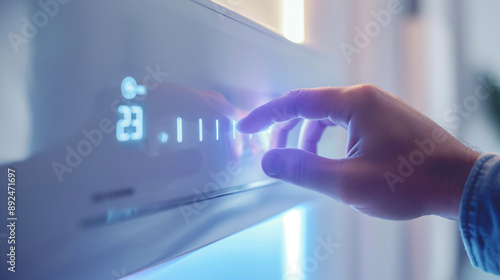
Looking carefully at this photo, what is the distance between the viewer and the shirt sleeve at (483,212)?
0.51m

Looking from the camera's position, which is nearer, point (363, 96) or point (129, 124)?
point (129, 124)

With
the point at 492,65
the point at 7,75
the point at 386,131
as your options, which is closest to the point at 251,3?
the point at 386,131

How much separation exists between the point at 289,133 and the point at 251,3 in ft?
1.16

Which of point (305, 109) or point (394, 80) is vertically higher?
point (394, 80)

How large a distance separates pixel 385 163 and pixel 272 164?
21 centimetres

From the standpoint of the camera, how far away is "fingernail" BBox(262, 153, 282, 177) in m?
0.61

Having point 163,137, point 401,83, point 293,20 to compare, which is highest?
point 293,20

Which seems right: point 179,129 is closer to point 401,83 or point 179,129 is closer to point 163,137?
point 163,137

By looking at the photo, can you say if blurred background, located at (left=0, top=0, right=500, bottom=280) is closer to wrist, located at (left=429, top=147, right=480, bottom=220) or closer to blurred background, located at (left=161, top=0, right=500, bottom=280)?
blurred background, located at (left=161, top=0, right=500, bottom=280)

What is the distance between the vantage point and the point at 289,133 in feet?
2.76

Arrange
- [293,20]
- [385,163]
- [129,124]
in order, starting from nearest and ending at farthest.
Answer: [129,124]
[385,163]
[293,20]

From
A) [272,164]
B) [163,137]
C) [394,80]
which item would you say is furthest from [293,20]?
[163,137]

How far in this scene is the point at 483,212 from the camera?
52 cm

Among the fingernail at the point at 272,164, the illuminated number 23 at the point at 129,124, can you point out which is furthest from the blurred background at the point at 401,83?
the illuminated number 23 at the point at 129,124
